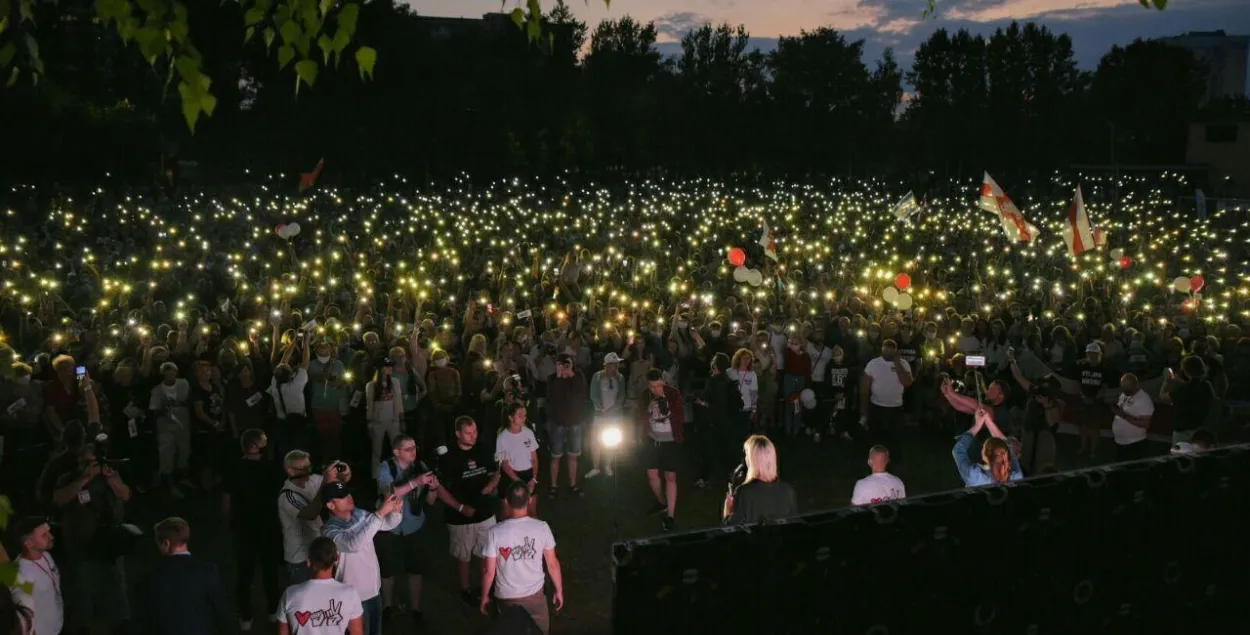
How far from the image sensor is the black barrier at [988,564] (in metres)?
3.63

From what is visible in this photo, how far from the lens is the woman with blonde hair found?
6129mm

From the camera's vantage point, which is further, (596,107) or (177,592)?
(596,107)

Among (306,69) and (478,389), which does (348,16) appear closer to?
(306,69)

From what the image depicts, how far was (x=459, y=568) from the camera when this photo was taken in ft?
24.1

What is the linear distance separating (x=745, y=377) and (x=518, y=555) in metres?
4.96

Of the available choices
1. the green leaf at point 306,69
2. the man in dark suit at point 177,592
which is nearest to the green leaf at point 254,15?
the green leaf at point 306,69

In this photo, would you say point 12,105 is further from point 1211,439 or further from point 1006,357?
point 1211,439

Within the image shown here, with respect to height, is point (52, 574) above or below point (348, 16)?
below

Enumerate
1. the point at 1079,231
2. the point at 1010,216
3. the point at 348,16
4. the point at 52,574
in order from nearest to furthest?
the point at 348,16
the point at 52,574
the point at 1079,231
the point at 1010,216

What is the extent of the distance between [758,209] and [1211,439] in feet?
83.9

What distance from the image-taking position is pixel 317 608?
496 cm

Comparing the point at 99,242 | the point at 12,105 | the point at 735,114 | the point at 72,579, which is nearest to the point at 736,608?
the point at 72,579

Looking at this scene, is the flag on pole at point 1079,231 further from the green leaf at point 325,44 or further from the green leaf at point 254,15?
the green leaf at point 254,15

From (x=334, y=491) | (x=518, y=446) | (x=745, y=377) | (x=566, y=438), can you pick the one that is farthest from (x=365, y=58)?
(x=745, y=377)
